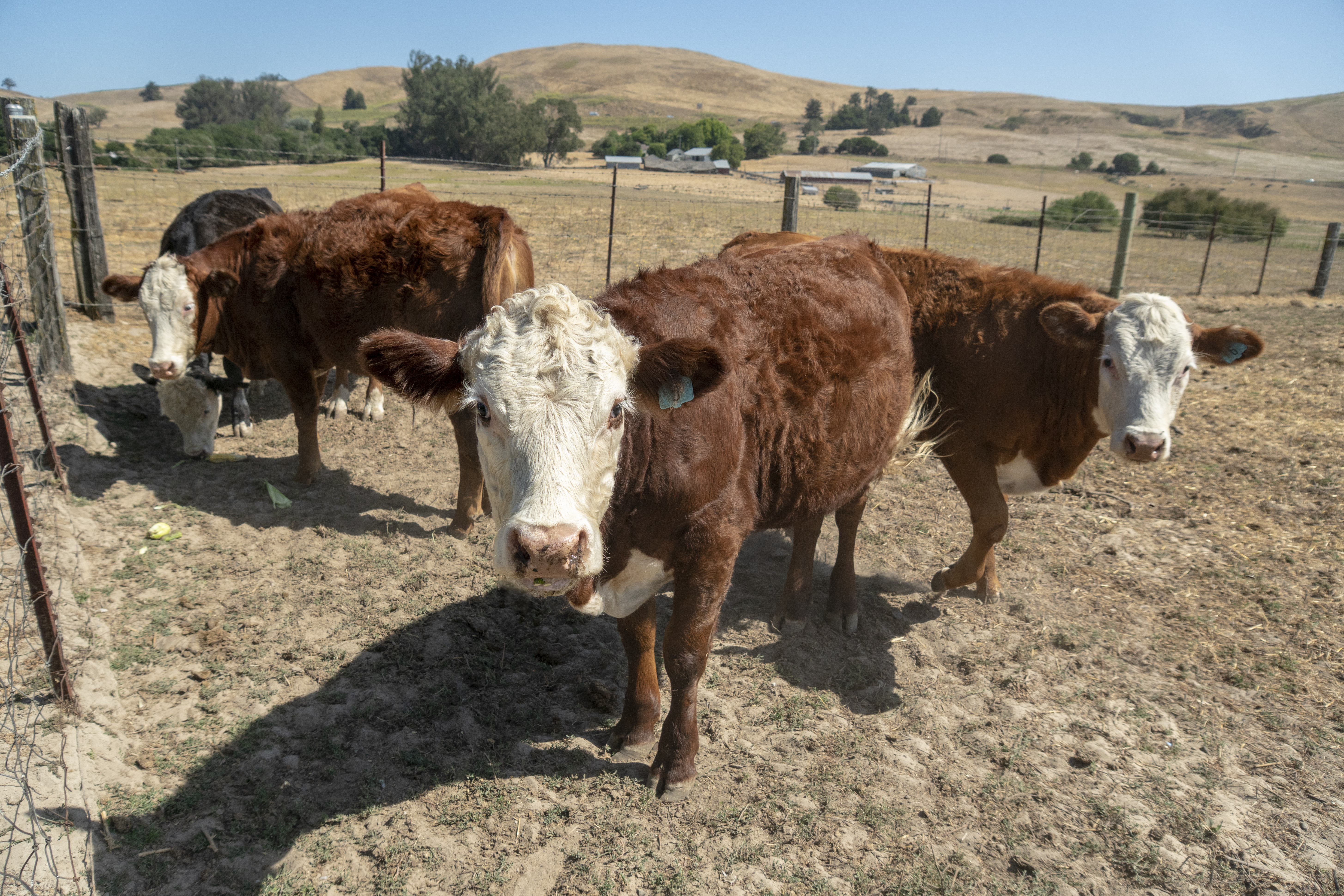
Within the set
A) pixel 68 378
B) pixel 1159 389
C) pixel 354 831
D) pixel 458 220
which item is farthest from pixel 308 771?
pixel 68 378

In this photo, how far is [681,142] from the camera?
7169 centimetres

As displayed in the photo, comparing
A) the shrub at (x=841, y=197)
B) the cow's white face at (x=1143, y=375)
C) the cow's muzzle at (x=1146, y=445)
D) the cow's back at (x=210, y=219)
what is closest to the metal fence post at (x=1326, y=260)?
the shrub at (x=841, y=197)

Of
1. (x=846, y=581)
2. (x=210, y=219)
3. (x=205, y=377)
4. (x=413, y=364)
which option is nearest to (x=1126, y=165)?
(x=210, y=219)

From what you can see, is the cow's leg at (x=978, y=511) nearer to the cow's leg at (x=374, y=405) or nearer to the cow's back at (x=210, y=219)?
the cow's leg at (x=374, y=405)

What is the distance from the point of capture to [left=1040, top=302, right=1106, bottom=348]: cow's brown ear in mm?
4254

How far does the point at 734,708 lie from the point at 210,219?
6774mm

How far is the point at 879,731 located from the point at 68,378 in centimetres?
743

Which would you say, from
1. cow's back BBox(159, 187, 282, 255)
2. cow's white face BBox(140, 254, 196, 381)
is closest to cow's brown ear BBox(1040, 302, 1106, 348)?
cow's white face BBox(140, 254, 196, 381)

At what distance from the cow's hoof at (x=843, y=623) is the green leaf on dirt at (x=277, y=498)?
3977 millimetres

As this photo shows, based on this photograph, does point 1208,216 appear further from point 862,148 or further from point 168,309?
point 862,148

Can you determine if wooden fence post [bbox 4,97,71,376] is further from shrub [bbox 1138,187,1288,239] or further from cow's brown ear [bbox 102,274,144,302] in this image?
shrub [bbox 1138,187,1288,239]

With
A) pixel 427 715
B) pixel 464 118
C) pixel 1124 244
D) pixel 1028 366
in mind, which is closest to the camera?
pixel 427 715

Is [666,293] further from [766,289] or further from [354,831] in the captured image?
[354,831]

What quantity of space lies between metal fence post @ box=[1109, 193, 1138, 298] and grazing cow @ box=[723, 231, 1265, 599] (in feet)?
31.8
